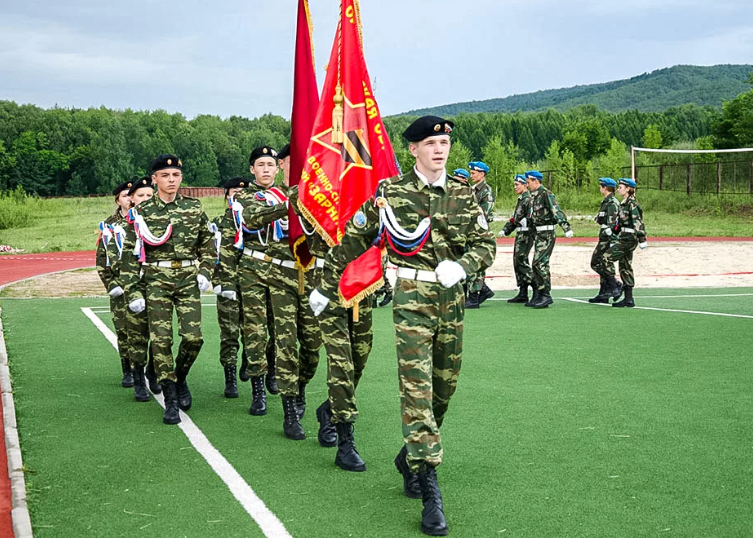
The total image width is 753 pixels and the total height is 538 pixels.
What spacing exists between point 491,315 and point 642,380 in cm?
498

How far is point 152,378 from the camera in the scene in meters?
8.48

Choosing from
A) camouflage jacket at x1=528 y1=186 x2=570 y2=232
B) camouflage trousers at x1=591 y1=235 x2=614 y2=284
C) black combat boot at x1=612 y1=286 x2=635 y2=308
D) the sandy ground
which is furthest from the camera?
the sandy ground

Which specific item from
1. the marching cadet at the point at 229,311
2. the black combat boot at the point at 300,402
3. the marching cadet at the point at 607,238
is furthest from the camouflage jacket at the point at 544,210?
the black combat boot at the point at 300,402

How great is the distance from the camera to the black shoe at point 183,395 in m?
7.49

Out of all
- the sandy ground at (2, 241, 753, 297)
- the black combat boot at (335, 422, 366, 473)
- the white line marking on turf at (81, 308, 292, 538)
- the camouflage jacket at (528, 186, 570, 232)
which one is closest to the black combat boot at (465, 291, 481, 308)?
the camouflage jacket at (528, 186, 570, 232)

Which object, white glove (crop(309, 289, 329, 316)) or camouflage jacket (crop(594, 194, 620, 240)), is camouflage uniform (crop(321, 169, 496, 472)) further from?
camouflage jacket (crop(594, 194, 620, 240))

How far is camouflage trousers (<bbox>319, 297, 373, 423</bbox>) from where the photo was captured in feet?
19.0

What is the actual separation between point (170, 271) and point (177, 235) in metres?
0.31

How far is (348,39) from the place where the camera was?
6.70m

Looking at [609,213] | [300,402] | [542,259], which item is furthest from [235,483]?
[609,213]

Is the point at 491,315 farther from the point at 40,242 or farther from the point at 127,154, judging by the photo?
the point at 127,154

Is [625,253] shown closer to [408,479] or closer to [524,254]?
[524,254]

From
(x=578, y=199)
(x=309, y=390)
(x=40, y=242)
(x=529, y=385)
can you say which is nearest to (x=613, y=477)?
(x=529, y=385)

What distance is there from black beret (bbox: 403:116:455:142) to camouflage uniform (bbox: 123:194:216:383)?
2964 millimetres
